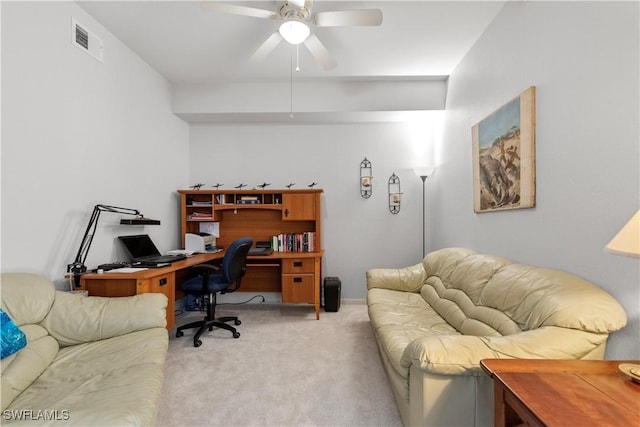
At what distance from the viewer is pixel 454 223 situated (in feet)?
10.3

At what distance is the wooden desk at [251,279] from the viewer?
2092 mm

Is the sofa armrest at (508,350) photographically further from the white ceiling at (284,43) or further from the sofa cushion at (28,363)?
the white ceiling at (284,43)

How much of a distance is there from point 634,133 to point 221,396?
8.56ft

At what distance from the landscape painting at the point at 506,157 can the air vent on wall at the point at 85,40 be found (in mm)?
3253

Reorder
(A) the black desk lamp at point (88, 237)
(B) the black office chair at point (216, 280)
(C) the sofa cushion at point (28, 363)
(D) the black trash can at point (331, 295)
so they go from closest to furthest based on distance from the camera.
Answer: (C) the sofa cushion at point (28, 363), (A) the black desk lamp at point (88, 237), (B) the black office chair at point (216, 280), (D) the black trash can at point (331, 295)


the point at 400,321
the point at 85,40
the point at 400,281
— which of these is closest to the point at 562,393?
the point at 400,321

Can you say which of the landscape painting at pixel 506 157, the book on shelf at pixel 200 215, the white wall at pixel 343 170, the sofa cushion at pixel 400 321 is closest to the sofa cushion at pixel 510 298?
the sofa cushion at pixel 400 321

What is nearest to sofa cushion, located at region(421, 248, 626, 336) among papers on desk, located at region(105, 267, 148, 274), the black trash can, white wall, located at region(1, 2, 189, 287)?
the black trash can

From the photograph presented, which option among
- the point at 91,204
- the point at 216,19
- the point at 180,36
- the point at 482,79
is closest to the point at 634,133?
the point at 482,79

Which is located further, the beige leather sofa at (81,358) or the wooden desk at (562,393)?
the beige leather sofa at (81,358)

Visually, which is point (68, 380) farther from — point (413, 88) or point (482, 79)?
point (413, 88)

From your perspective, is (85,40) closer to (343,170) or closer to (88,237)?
(88,237)

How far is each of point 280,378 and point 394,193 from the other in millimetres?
2641

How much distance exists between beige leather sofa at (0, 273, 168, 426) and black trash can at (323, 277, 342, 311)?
6.38ft
